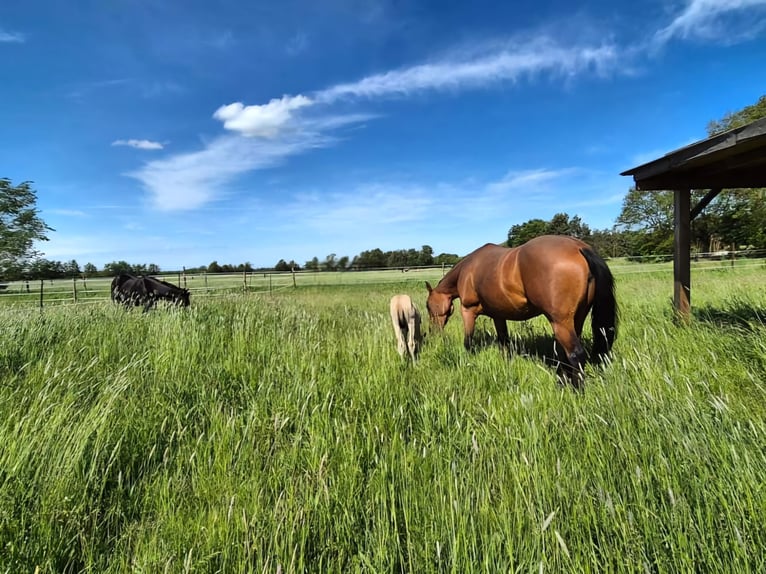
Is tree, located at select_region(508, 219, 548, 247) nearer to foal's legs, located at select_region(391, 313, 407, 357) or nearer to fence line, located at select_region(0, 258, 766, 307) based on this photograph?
fence line, located at select_region(0, 258, 766, 307)

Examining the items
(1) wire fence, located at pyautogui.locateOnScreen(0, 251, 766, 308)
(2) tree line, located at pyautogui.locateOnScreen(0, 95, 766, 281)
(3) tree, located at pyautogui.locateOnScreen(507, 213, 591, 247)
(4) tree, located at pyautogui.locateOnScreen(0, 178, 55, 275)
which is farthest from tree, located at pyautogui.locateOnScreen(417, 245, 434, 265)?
(4) tree, located at pyautogui.locateOnScreen(0, 178, 55, 275)

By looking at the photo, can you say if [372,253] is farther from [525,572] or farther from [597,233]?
[525,572]

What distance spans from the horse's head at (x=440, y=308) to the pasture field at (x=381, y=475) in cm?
321

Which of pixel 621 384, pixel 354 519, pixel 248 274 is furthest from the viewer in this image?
pixel 248 274

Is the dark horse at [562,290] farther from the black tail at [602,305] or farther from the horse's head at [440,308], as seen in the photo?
the horse's head at [440,308]

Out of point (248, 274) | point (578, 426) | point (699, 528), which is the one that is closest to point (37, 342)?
point (578, 426)

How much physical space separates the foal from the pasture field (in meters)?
1.68

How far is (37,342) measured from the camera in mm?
4621

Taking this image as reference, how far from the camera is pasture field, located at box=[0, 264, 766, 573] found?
56.7 inches

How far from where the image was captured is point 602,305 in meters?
4.29

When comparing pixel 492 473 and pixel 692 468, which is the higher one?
pixel 692 468

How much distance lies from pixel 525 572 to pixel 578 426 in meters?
1.36

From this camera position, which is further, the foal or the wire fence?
the wire fence

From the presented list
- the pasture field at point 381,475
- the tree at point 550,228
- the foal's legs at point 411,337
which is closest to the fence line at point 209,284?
the foal's legs at point 411,337
